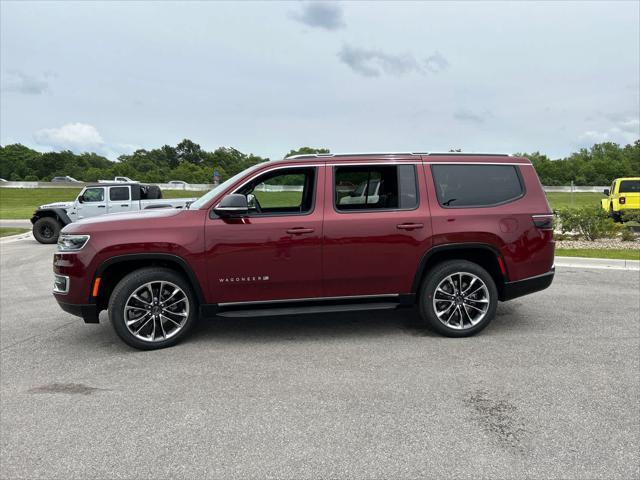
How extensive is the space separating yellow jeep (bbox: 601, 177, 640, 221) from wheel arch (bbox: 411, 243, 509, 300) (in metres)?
13.4

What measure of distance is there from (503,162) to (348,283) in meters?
2.23

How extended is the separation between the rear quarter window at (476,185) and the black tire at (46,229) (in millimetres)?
13525

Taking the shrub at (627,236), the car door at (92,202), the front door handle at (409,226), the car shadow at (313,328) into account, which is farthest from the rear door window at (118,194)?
the shrub at (627,236)

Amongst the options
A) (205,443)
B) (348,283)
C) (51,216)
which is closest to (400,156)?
(348,283)

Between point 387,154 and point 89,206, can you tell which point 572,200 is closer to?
point 89,206

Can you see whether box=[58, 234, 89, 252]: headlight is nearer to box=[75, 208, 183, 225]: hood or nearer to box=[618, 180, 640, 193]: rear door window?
box=[75, 208, 183, 225]: hood

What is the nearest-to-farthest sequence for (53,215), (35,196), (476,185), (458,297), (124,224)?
(124,224)
(458,297)
(476,185)
(53,215)
(35,196)

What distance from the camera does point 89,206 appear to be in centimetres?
1503

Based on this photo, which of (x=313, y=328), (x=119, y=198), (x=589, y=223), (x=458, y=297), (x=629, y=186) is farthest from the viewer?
(x=629, y=186)

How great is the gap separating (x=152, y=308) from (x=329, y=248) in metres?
1.88

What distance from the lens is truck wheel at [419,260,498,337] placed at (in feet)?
15.8

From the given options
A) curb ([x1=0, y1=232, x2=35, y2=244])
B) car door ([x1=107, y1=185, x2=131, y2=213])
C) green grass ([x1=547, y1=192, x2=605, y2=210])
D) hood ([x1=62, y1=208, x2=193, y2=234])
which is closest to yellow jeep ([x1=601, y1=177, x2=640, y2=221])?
green grass ([x1=547, y1=192, x2=605, y2=210])

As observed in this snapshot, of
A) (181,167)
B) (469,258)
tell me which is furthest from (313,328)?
(181,167)

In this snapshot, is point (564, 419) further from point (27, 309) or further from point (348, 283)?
point (27, 309)
